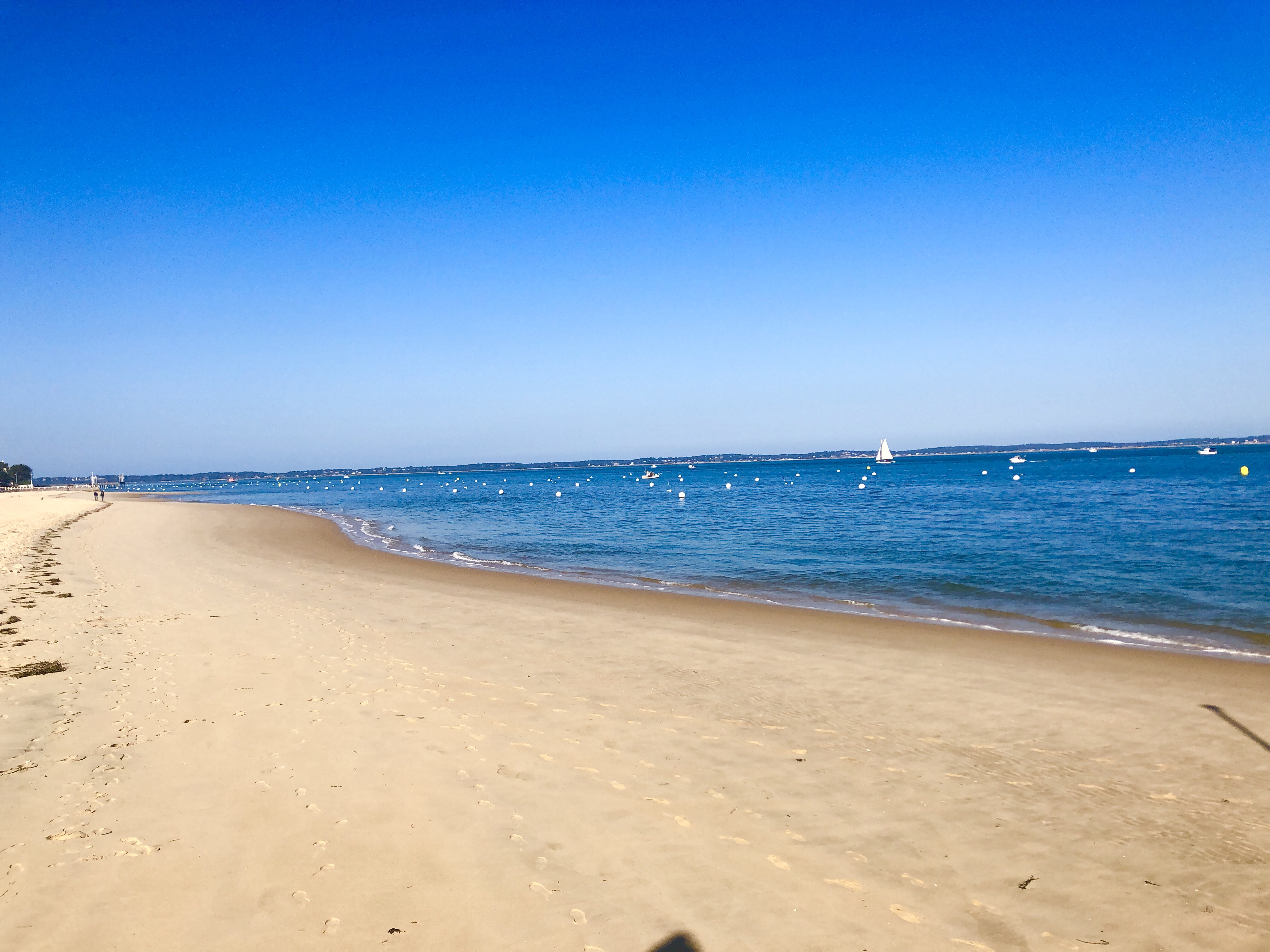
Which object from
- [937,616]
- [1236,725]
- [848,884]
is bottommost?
[937,616]

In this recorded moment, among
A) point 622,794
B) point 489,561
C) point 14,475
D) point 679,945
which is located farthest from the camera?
point 14,475

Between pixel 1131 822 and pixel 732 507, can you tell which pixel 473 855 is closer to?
pixel 1131 822

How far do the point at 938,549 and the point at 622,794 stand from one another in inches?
830

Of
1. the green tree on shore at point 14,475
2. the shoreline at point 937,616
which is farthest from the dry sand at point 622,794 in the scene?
the green tree on shore at point 14,475

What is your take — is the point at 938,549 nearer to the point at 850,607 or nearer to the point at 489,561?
the point at 850,607

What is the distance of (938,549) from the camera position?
24.3 meters

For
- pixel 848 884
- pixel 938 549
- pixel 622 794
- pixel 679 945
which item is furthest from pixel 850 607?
pixel 679 945

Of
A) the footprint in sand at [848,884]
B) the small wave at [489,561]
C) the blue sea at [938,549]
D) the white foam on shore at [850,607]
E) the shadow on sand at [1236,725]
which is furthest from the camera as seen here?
the small wave at [489,561]

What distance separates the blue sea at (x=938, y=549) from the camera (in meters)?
15.0

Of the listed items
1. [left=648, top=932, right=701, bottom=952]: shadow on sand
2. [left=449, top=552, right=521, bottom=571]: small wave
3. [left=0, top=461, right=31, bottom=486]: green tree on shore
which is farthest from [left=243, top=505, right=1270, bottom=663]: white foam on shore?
[left=0, top=461, right=31, bottom=486]: green tree on shore

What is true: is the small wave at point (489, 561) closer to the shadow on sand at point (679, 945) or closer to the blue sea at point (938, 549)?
the blue sea at point (938, 549)

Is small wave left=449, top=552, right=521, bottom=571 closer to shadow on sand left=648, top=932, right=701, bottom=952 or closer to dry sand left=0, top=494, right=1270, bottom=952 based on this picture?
dry sand left=0, top=494, right=1270, bottom=952

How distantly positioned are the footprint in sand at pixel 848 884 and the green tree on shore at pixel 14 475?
162 meters

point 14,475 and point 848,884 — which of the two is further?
point 14,475
